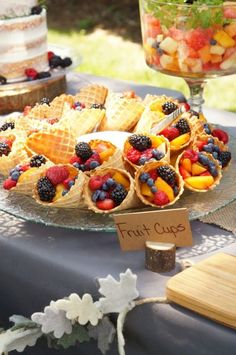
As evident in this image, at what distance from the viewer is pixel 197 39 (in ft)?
5.78

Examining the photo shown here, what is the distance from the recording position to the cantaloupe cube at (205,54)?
5.81ft

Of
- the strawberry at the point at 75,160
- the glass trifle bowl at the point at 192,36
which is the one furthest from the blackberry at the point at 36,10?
the strawberry at the point at 75,160

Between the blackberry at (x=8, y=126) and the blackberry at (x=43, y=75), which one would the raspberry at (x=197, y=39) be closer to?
the blackberry at (x=8, y=126)

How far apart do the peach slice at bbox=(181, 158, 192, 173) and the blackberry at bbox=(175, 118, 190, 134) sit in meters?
0.11

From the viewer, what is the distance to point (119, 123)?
168 cm

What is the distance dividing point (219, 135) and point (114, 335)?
0.57 meters

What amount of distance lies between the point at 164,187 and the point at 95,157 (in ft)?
0.51

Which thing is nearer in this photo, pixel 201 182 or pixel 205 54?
pixel 201 182

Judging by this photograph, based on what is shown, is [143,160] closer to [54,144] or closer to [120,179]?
[120,179]

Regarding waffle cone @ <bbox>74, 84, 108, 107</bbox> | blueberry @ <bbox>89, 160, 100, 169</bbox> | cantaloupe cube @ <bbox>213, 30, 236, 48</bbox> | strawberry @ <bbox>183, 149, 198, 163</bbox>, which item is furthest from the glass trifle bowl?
blueberry @ <bbox>89, 160, 100, 169</bbox>

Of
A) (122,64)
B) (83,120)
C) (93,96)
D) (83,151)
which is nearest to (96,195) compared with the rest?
(83,151)

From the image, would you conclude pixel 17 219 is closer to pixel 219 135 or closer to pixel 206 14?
pixel 219 135

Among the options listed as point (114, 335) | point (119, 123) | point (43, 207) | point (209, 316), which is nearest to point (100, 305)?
point (114, 335)

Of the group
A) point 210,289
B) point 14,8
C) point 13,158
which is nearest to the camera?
point 210,289
